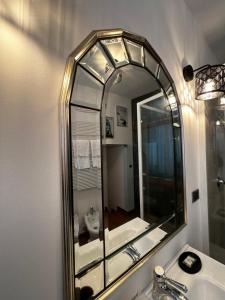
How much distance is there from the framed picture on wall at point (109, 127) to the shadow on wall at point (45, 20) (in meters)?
0.28

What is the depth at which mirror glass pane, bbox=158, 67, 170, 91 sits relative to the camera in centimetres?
99

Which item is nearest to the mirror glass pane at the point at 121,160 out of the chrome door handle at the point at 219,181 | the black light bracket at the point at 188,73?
the black light bracket at the point at 188,73

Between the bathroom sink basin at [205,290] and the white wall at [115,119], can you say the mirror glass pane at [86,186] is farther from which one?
the bathroom sink basin at [205,290]

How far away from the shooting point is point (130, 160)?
86 cm

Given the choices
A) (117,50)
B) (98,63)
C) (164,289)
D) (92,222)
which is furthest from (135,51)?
(164,289)

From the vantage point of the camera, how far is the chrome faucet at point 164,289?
26.4 inches

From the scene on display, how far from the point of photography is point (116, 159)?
75cm

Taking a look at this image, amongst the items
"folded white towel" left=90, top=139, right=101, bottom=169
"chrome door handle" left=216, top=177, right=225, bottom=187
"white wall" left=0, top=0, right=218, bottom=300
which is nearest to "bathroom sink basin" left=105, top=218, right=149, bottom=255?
"white wall" left=0, top=0, right=218, bottom=300

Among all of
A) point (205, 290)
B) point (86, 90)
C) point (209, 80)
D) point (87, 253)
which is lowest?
point (205, 290)

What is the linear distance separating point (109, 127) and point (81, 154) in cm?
20

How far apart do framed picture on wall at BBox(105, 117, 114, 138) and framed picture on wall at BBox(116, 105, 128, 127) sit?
60 mm

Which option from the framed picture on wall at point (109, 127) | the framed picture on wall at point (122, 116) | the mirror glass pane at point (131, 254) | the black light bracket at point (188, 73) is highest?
the black light bracket at point (188, 73)

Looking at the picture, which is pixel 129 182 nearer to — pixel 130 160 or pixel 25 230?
pixel 130 160

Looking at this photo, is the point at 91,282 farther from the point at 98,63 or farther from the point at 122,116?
the point at 98,63
